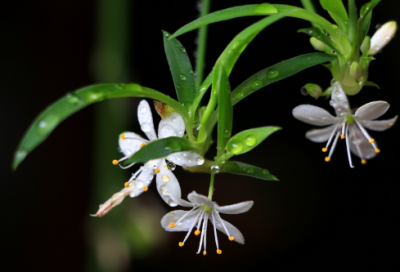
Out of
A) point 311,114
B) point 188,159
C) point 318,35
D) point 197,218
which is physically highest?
point 318,35

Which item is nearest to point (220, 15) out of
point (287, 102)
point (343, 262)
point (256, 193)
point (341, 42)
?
point (341, 42)

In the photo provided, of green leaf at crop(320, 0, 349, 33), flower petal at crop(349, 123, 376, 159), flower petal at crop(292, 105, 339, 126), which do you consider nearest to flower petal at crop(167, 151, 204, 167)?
flower petal at crop(292, 105, 339, 126)

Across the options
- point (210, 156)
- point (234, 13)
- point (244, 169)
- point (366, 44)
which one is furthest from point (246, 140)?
point (210, 156)

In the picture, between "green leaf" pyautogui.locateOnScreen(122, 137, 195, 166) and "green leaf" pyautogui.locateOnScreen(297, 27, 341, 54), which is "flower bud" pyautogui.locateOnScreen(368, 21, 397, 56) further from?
"green leaf" pyautogui.locateOnScreen(122, 137, 195, 166)

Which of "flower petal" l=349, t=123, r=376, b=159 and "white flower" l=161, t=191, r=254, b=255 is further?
"flower petal" l=349, t=123, r=376, b=159

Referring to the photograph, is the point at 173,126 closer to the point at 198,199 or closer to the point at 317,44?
the point at 198,199

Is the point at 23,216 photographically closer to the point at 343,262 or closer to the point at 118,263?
the point at 118,263
